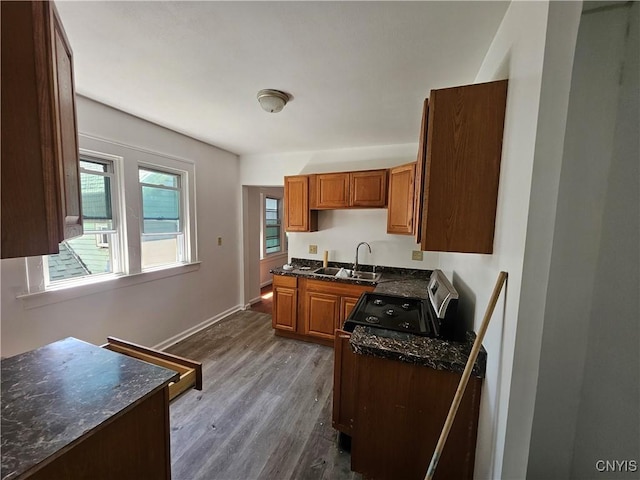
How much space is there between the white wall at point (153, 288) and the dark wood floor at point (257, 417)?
500 mm

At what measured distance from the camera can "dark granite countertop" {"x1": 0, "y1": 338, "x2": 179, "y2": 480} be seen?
74 centimetres

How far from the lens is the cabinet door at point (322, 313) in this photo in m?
2.96

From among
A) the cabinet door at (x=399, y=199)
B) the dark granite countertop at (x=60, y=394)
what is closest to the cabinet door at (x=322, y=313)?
the cabinet door at (x=399, y=199)

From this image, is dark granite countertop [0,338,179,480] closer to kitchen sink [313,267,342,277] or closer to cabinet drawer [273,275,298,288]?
cabinet drawer [273,275,298,288]

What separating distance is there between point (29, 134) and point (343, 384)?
185cm

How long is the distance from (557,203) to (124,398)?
5.57 ft

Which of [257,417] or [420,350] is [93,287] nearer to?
[257,417]

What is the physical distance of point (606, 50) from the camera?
31.5 inches

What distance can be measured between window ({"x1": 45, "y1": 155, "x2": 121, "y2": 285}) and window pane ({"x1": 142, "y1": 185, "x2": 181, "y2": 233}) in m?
0.31

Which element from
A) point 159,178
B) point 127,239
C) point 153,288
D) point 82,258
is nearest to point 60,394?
point 82,258

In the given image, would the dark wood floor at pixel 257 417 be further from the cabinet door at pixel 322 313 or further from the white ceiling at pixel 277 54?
the white ceiling at pixel 277 54

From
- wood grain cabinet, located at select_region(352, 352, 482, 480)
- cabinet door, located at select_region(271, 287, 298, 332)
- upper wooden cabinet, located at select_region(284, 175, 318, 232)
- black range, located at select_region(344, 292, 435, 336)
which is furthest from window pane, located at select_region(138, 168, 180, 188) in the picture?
wood grain cabinet, located at select_region(352, 352, 482, 480)

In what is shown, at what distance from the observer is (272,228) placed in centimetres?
555

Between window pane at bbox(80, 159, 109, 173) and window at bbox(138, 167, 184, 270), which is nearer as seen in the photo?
window pane at bbox(80, 159, 109, 173)
